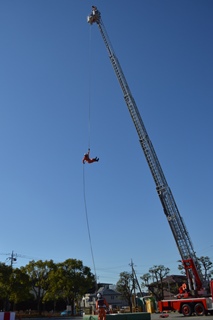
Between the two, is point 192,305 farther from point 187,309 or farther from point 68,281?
point 68,281

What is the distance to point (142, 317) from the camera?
15203 mm

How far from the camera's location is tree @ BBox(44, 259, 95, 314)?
49.4 m

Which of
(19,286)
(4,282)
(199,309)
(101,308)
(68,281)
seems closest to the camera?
(101,308)

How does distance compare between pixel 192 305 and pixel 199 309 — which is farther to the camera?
pixel 192 305

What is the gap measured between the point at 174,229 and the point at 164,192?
3.12 metres

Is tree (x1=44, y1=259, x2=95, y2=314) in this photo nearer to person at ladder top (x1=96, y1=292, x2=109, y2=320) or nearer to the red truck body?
the red truck body

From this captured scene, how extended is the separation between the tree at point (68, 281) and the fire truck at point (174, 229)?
28.7 m

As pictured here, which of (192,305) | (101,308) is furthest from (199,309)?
(101,308)

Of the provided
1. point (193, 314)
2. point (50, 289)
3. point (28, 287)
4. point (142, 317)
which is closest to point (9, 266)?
point (28, 287)

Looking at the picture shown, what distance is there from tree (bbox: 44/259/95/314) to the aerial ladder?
3143 cm

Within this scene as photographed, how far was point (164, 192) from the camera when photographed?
82.2 feet

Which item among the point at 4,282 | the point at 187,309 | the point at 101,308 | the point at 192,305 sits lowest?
the point at 101,308

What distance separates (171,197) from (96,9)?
1891 cm

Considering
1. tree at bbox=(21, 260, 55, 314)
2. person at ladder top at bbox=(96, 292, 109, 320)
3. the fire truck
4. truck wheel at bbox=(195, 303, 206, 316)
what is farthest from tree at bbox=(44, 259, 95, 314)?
person at ladder top at bbox=(96, 292, 109, 320)
